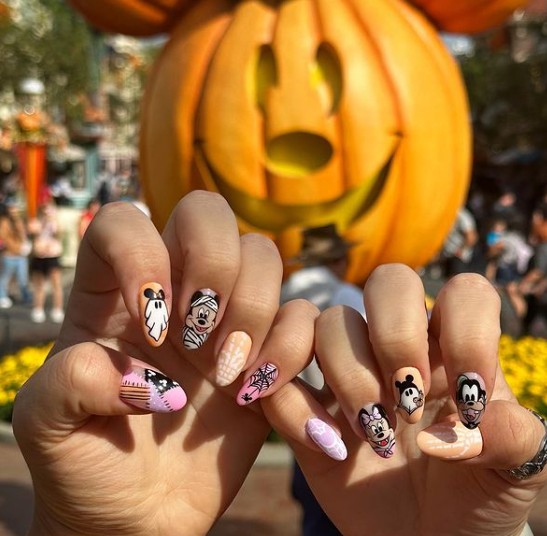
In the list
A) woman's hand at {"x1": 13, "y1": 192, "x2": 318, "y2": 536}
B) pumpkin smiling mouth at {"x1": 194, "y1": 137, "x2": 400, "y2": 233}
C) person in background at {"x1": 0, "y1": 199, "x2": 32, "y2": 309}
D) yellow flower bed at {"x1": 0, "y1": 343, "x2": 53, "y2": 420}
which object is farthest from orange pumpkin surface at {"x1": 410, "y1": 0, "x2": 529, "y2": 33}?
person in background at {"x1": 0, "y1": 199, "x2": 32, "y2": 309}

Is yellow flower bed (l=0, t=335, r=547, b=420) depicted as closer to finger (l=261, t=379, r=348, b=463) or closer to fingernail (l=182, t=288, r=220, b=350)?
finger (l=261, t=379, r=348, b=463)

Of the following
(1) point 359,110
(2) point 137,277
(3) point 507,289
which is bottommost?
(3) point 507,289

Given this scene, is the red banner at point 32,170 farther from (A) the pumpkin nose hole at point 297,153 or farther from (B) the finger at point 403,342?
(B) the finger at point 403,342

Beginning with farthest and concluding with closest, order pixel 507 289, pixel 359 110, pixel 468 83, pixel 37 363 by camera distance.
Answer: pixel 468 83, pixel 507 289, pixel 37 363, pixel 359 110

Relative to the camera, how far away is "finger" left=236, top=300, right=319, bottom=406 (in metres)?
1.07

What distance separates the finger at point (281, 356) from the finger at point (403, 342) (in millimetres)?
107

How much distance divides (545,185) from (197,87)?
1485cm

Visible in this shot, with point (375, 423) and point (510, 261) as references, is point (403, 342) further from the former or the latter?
point (510, 261)

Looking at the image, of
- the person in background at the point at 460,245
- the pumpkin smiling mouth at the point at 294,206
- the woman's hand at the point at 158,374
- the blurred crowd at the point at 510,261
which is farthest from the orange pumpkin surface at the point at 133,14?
the person in background at the point at 460,245

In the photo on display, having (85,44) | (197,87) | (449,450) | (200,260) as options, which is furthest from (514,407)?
(85,44)

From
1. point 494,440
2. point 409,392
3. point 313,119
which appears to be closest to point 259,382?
point 409,392

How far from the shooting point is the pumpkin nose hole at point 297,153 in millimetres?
3615

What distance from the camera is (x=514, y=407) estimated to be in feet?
3.32

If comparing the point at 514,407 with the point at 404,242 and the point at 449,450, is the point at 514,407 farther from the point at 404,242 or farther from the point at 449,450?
the point at 404,242
